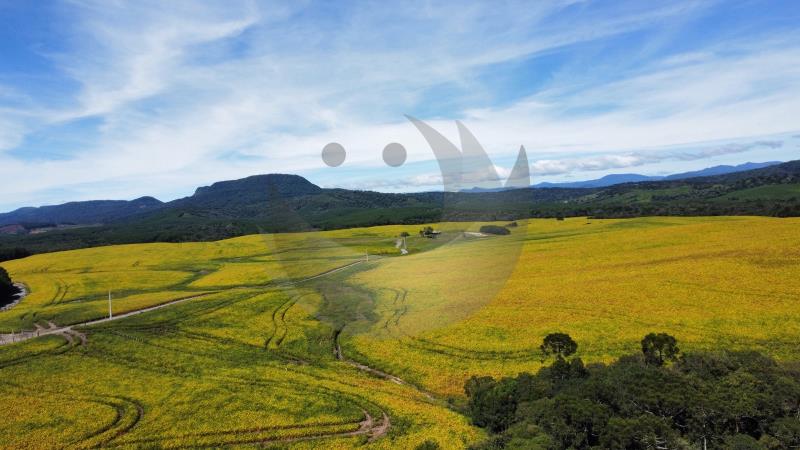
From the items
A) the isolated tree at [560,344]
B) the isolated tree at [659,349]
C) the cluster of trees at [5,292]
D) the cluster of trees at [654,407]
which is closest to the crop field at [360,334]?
the isolated tree at [560,344]

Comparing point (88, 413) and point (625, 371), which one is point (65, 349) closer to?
point (88, 413)

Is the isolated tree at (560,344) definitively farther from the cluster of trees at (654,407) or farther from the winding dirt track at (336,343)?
the winding dirt track at (336,343)

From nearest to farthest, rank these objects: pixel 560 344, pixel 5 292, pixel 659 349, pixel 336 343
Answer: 1. pixel 659 349
2. pixel 560 344
3. pixel 336 343
4. pixel 5 292

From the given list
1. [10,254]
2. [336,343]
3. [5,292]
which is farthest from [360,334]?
[10,254]

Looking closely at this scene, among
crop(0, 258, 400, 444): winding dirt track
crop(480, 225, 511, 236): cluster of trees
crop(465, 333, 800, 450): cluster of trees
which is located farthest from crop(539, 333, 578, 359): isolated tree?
crop(480, 225, 511, 236): cluster of trees

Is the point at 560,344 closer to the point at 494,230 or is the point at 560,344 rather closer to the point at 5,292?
the point at 494,230

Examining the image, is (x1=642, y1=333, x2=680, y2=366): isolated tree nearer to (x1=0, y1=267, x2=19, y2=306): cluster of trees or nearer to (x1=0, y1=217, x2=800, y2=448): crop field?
(x1=0, y1=217, x2=800, y2=448): crop field

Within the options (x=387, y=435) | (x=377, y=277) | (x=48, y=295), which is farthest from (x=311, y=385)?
(x=48, y=295)
